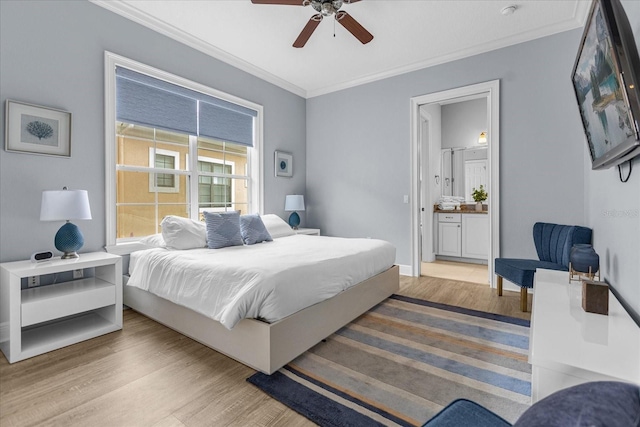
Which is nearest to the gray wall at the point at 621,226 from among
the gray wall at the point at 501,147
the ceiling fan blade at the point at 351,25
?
the gray wall at the point at 501,147

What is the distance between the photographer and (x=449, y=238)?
5453 millimetres

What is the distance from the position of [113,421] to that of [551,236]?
3721 millimetres

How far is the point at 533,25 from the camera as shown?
10.6ft

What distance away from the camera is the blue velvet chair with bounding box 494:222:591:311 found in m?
2.69

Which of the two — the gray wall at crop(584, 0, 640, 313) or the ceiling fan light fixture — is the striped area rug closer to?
the gray wall at crop(584, 0, 640, 313)

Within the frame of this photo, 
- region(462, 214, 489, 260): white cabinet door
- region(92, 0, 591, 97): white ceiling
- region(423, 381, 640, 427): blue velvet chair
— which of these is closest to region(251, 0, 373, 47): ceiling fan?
region(92, 0, 591, 97): white ceiling

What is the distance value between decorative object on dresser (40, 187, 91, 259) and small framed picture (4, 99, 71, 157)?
18.1 inches

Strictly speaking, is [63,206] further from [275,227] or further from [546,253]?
[546,253]

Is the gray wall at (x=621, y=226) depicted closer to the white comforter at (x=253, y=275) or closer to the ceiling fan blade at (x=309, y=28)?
the white comforter at (x=253, y=275)

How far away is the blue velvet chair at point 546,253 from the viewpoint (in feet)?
8.82

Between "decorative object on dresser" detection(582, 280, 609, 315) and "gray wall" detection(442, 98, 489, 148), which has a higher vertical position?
"gray wall" detection(442, 98, 489, 148)

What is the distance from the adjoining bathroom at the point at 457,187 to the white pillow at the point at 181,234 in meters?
3.30

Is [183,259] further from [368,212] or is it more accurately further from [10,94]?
[368,212]

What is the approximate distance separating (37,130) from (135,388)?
2.16 m
